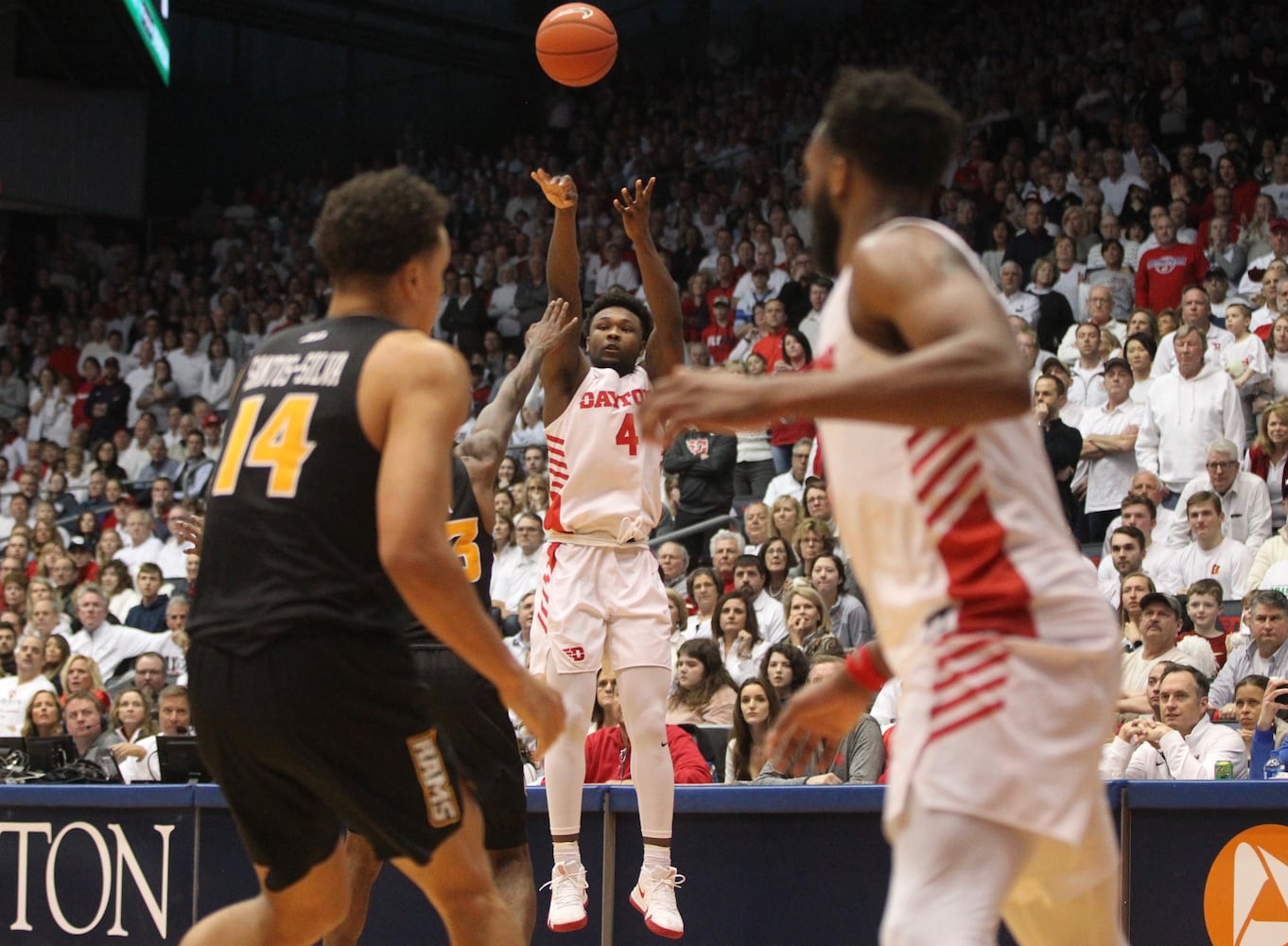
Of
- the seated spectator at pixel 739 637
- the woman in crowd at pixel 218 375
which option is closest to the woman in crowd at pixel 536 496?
the seated spectator at pixel 739 637

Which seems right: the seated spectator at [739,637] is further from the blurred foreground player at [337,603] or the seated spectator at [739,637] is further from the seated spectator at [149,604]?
the blurred foreground player at [337,603]

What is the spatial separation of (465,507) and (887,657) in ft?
9.24

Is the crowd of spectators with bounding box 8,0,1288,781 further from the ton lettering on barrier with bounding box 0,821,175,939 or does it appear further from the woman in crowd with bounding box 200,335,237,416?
the ton lettering on barrier with bounding box 0,821,175,939

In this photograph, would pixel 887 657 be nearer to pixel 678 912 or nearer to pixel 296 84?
pixel 678 912

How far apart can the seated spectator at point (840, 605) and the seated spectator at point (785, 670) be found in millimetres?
1729

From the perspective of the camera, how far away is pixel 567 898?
6117mm

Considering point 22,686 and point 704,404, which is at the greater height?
point 704,404

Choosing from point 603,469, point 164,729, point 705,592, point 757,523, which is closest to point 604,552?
point 603,469

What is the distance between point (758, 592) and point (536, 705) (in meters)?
7.49

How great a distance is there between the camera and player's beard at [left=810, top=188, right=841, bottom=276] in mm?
2969

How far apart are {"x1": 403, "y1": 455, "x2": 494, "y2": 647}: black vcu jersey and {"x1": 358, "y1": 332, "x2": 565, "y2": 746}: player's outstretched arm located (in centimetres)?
191

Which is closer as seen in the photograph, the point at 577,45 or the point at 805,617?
the point at 577,45

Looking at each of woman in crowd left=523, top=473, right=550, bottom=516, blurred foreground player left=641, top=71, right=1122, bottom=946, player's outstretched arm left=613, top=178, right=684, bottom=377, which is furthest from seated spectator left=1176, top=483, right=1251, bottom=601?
blurred foreground player left=641, top=71, right=1122, bottom=946

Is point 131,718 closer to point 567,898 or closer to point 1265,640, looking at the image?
point 567,898
